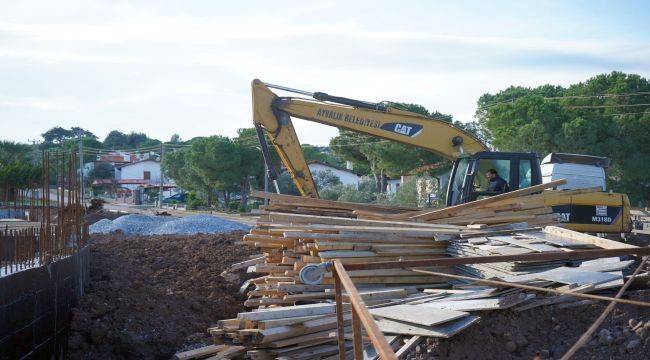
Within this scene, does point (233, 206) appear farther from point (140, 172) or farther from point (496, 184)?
point (140, 172)

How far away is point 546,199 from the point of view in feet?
40.1

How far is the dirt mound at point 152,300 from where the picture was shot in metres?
9.20

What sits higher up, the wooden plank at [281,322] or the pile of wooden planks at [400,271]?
the pile of wooden planks at [400,271]

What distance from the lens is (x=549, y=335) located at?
6.16 metres

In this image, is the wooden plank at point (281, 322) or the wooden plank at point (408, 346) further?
the wooden plank at point (281, 322)

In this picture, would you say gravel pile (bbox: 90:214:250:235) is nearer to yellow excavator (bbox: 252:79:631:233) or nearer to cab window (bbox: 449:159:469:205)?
yellow excavator (bbox: 252:79:631:233)

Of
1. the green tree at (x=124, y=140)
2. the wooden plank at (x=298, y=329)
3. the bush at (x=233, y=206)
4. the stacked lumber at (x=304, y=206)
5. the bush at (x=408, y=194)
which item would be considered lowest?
the bush at (x=233, y=206)

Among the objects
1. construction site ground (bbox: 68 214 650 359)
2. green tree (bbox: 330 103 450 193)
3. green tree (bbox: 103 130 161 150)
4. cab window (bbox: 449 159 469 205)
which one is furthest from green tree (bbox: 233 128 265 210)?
green tree (bbox: 103 130 161 150)

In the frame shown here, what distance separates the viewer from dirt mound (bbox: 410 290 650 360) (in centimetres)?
554

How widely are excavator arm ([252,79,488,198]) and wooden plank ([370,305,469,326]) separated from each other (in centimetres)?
703

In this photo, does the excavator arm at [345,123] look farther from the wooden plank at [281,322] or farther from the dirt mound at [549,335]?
the dirt mound at [549,335]

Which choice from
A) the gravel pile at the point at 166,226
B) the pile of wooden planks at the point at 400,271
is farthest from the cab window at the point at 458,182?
the gravel pile at the point at 166,226

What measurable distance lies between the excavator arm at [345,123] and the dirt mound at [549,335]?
7474 millimetres

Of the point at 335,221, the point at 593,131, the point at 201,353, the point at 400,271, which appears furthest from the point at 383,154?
the point at 201,353
